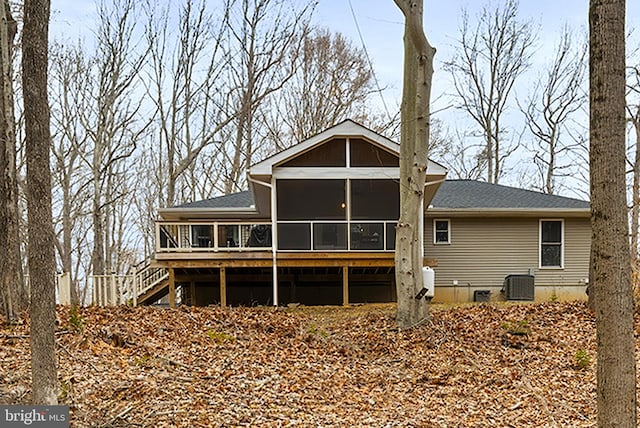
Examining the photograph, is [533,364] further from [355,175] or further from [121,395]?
[355,175]

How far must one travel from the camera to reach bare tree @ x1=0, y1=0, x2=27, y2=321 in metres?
6.64

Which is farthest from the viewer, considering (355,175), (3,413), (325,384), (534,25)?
(534,25)

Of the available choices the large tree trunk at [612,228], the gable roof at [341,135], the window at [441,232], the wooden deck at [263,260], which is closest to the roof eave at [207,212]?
the wooden deck at [263,260]

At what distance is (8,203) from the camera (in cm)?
681

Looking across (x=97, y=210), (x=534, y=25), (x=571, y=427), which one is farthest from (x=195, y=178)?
(x=571, y=427)

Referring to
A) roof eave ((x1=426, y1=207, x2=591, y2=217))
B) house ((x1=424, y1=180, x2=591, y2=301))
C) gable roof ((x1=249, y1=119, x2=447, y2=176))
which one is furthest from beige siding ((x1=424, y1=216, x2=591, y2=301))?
gable roof ((x1=249, y1=119, x2=447, y2=176))

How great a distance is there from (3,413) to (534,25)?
24.4 metres

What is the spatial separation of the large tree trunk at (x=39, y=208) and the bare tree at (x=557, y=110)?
22321 millimetres

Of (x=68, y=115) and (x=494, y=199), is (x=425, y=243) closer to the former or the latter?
(x=494, y=199)

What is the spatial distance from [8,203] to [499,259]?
12317 mm

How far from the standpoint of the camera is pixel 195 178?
73.8 feet

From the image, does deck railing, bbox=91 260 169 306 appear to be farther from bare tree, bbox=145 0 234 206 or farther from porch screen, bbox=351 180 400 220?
bare tree, bbox=145 0 234 206

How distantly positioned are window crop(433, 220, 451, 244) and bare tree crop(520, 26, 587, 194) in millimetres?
10774

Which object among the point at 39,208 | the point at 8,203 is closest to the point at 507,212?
the point at 8,203
